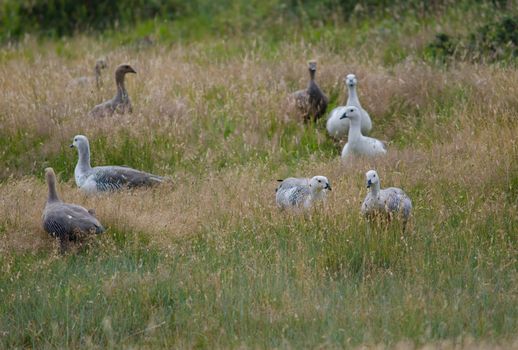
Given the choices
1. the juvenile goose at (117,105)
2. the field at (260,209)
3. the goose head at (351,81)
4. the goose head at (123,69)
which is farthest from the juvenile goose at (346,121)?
the goose head at (123,69)

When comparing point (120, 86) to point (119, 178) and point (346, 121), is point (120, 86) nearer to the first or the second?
point (119, 178)

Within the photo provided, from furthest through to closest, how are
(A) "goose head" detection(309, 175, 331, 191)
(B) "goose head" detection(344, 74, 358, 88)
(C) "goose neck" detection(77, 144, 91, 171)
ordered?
(B) "goose head" detection(344, 74, 358, 88), (C) "goose neck" detection(77, 144, 91, 171), (A) "goose head" detection(309, 175, 331, 191)

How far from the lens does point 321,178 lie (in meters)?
10.2

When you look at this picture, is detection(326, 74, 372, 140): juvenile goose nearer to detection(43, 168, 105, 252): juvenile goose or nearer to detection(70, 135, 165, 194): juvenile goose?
detection(70, 135, 165, 194): juvenile goose

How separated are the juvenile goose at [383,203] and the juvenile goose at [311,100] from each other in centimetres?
436

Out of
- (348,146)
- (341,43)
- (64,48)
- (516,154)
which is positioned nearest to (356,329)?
(516,154)

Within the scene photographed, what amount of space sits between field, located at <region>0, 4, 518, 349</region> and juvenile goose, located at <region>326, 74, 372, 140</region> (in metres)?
0.22

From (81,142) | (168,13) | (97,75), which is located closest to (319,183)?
(81,142)

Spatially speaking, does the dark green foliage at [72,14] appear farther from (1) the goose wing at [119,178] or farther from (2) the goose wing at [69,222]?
(2) the goose wing at [69,222]

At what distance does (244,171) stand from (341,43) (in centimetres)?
647

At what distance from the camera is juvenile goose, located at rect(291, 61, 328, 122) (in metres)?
14.0

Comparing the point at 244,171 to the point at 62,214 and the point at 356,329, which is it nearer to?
the point at 62,214

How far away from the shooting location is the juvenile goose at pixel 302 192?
10.2 metres

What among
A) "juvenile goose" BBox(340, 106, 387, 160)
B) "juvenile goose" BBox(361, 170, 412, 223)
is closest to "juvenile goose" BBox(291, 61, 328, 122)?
"juvenile goose" BBox(340, 106, 387, 160)
